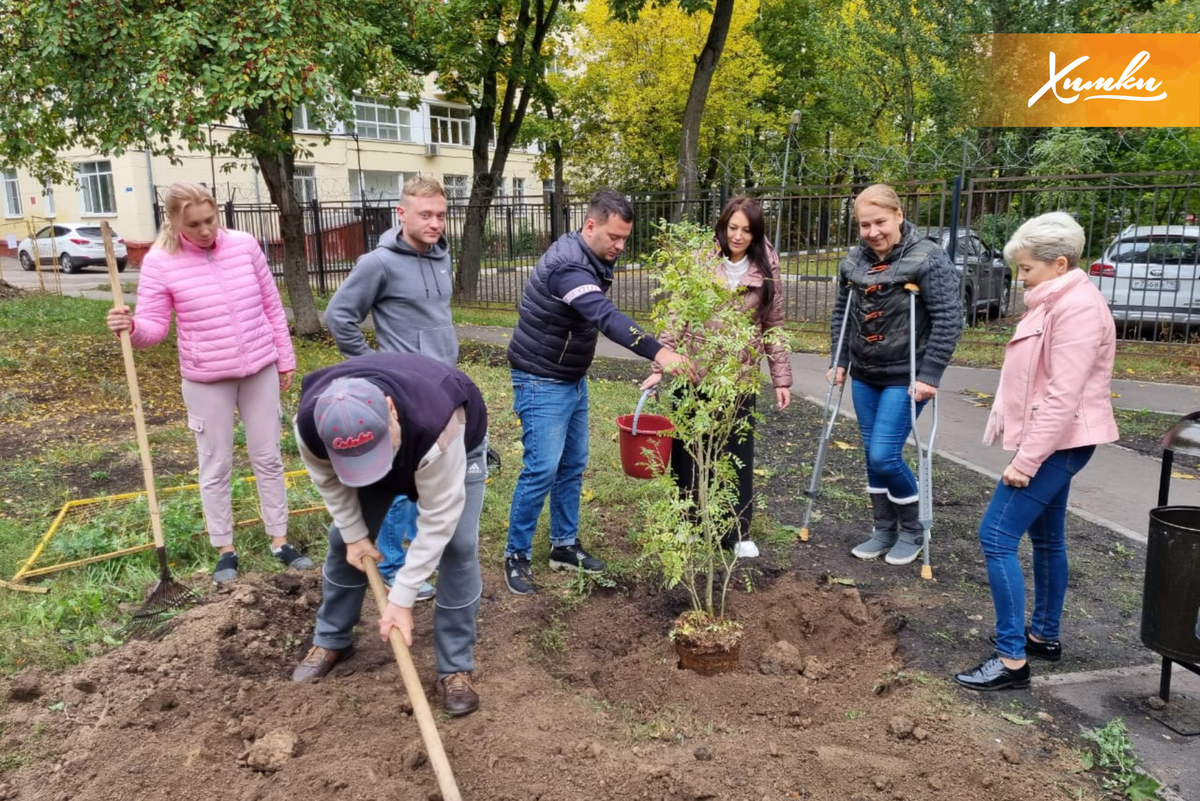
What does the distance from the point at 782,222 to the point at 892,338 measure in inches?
514

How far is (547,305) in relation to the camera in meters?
3.80

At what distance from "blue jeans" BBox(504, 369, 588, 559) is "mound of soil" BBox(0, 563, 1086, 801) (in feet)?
1.55

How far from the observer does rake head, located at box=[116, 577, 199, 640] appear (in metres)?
3.60

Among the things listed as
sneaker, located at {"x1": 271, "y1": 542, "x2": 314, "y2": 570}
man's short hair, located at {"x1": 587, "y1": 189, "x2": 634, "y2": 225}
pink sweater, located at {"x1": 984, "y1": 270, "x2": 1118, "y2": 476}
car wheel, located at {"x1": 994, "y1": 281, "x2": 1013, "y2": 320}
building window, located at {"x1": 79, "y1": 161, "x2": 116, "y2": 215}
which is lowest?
sneaker, located at {"x1": 271, "y1": 542, "x2": 314, "y2": 570}

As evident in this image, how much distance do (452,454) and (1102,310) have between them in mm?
2372

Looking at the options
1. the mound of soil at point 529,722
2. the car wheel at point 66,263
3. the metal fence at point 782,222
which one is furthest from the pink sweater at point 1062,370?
the car wheel at point 66,263

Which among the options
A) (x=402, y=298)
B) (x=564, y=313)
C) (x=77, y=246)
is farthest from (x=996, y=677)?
(x=77, y=246)

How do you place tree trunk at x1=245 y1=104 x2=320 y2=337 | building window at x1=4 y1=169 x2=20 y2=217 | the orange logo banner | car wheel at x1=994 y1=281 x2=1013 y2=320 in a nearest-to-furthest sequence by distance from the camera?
tree trunk at x1=245 y1=104 x2=320 y2=337, car wheel at x1=994 y1=281 x2=1013 y2=320, the orange logo banner, building window at x1=4 y1=169 x2=20 y2=217

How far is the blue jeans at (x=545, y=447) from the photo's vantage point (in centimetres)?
391

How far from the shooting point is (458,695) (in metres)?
3.02

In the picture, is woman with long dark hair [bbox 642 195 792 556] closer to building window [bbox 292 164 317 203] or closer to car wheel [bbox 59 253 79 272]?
car wheel [bbox 59 253 79 272]

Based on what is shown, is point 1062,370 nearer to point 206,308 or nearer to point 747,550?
point 747,550

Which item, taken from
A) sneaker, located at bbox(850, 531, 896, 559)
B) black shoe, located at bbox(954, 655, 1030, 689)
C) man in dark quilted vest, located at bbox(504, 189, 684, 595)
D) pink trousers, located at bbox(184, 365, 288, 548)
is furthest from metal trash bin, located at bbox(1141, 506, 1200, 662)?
pink trousers, located at bbox(184, 365, 288, 548)

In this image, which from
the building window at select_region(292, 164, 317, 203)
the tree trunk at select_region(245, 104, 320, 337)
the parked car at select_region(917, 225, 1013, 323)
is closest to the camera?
the tree trunk at select_region(245, 104, 320, 337)
